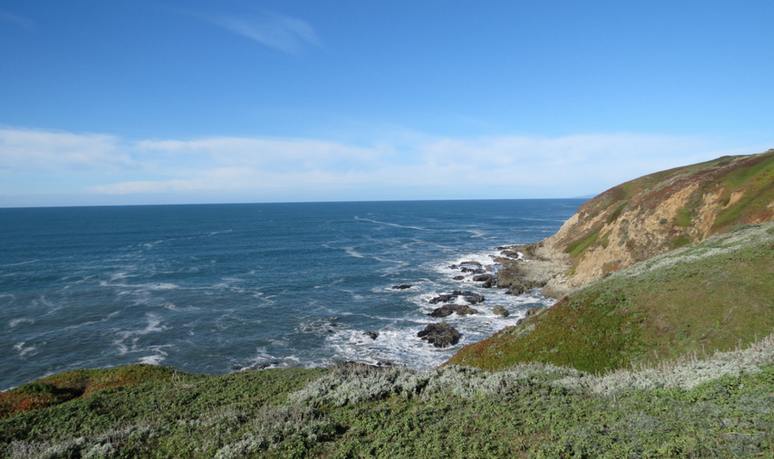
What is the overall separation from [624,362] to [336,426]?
63.6 ft

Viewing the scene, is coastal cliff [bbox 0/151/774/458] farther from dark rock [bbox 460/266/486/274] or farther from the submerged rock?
dark rock [bbox 460/266/486/274]

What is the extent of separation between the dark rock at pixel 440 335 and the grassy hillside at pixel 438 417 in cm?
2827

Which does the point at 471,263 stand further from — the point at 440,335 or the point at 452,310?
the point at 440,335

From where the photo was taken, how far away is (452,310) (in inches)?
2356

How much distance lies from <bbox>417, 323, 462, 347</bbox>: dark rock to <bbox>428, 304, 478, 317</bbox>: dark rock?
587cm

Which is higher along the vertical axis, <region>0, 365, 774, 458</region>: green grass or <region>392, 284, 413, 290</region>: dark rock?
<region>0, 365, 774, 458</region>: green grass

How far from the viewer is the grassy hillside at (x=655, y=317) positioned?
2559 cm

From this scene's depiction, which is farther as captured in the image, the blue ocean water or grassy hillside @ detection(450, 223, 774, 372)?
the blue ocean water

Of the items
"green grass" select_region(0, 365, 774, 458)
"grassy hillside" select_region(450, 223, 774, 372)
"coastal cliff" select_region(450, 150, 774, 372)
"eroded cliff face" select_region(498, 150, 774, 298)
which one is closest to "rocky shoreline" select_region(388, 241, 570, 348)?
"eroded cliff face" select_region(498, 150, 774, 298)

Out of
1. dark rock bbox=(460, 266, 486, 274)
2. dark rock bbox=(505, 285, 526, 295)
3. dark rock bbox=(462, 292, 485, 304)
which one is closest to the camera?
dark rock bbox=(462, 292, 485, 304)

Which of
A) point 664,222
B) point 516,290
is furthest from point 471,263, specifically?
point 664,222

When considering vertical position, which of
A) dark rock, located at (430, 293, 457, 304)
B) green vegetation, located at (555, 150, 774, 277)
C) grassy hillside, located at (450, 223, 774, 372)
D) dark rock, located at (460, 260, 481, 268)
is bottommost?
dark rock, located at (430, 293, 457, 304)

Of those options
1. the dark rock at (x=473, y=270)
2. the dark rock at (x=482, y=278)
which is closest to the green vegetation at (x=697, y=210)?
the dark rock at (x=482, y=278)

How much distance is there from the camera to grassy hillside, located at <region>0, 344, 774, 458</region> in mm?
11891
